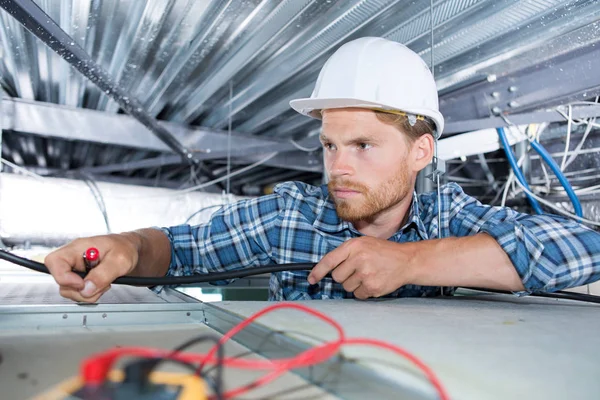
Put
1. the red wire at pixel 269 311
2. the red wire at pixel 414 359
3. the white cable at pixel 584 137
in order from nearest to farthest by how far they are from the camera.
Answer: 1. the red wire at pixel 414 359
2. the red wire at pixel 269 311
3. the white cable at pixel 584 137

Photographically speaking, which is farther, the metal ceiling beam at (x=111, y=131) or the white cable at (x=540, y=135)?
the metal ceiling beam at (x=111, y=131)

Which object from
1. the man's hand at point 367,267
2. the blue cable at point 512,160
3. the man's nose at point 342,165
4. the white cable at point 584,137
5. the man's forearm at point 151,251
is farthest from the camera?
the blue cable at point 512,160

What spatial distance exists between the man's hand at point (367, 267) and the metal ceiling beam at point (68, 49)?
899 millimetres

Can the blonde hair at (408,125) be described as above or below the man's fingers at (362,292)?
above

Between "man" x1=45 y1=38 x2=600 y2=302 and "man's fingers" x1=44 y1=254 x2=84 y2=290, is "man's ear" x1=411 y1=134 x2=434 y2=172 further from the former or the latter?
"man's fingers" x1=44 y1=254 x2=84 y2=290

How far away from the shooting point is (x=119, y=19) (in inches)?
49.1

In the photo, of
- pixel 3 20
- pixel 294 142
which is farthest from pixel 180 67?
pixel 294 142

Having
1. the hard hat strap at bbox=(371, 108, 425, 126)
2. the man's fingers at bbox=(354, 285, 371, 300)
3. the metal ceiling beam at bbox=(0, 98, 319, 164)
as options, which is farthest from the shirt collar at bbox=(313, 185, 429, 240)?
the metal ceiling beam at bbox=(0, 98, 319, 164)

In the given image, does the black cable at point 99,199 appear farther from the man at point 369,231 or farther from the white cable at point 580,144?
the white cable at point 580,144

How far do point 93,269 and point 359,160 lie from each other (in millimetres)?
608

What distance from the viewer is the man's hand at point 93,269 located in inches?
26.7

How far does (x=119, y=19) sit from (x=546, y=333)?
1.26m

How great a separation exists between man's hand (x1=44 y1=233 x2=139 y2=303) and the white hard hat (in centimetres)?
53

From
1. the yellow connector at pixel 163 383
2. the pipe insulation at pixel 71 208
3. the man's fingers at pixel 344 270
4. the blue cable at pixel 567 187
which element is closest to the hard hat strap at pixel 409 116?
the man's fingers at pixel 344 270
